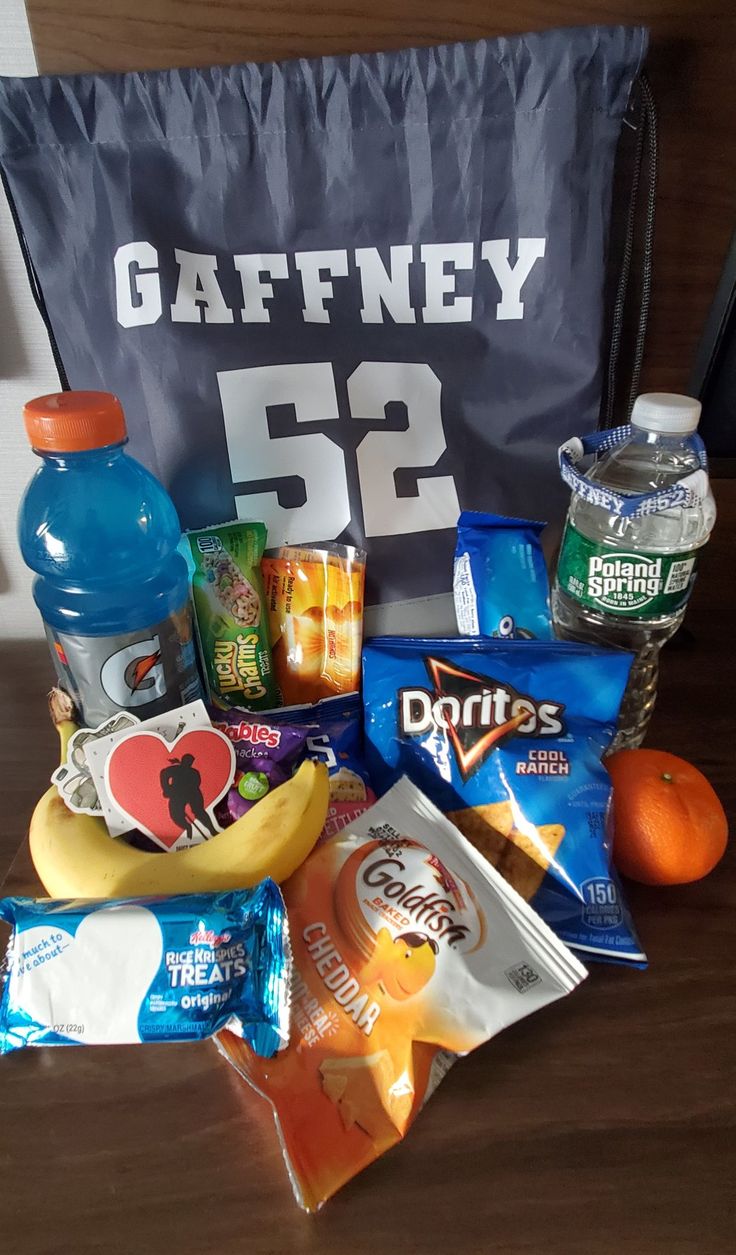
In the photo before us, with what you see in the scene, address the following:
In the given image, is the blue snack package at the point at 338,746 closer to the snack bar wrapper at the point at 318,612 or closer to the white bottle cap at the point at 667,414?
the snack bar wrapper at the point at 318,612

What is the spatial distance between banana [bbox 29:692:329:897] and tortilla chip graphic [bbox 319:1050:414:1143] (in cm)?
14

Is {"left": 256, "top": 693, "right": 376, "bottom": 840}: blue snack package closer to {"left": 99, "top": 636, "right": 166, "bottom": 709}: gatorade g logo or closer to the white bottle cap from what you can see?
{"left": 99, "top": 636, "right": 166, "bottom": 709}: gatorade g logo

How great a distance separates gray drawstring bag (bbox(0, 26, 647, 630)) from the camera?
1.96 feet

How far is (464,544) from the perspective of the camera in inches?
29.4

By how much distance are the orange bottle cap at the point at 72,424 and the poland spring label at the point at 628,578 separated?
0.40 m

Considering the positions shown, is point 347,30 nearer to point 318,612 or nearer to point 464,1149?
point 318,612

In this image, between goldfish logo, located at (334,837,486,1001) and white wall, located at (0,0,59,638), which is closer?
goldfish logo, located at (334,837,486,1001)

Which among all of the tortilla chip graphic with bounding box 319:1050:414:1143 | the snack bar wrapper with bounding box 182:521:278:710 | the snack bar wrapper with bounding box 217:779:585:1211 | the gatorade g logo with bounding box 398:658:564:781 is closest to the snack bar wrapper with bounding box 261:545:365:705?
the snack bar wrapper with bounding box 182:521:278:710

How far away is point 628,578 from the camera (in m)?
0.63

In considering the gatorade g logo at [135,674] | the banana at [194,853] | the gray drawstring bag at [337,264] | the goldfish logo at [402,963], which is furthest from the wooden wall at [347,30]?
the goldfish logo at [402,963]

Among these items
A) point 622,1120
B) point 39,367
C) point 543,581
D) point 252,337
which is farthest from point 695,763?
point 39,367

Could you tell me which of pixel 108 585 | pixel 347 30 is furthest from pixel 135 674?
pixel 347 30

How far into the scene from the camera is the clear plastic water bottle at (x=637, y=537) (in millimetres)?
618

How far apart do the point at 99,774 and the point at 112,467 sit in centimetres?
26
